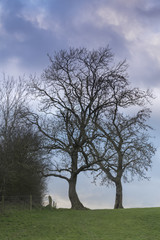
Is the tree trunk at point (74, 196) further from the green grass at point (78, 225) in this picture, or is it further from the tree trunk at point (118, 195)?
the tree trunk at point (118, 195)

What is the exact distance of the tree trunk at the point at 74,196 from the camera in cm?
2791

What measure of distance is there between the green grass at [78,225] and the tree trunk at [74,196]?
2.68 meters

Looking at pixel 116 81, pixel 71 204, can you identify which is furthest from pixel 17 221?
pixel 116 81

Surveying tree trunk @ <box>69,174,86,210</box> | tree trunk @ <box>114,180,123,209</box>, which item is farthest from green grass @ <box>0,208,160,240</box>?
tree trunk @ <box>114,180,123,209</box>

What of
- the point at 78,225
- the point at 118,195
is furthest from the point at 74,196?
the point at 78,225

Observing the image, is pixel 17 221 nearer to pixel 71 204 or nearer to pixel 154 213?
pixel 71 204

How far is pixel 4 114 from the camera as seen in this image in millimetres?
31719

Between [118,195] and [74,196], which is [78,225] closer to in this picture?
[74,196]

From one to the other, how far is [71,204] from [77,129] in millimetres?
6954

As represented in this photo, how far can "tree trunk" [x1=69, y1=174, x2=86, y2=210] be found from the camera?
2791 centimetres

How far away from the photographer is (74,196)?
28219mm

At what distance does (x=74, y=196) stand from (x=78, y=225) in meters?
8.66

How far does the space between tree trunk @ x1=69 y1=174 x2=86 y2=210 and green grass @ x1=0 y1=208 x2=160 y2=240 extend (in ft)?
8.80

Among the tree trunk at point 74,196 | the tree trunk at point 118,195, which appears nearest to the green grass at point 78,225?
the tree trunk at point 74,196
